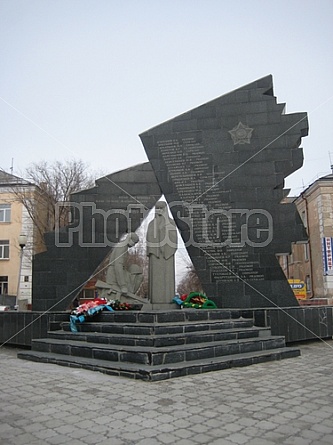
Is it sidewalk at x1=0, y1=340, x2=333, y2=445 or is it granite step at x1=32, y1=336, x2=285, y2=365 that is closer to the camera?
sidewalk at x1=0, y1=340, x2=333, y2=445

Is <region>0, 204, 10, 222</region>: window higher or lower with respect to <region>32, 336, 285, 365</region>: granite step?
higher

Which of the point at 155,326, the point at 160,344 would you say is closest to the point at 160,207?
the point at 155,326

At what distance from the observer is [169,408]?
4465mm

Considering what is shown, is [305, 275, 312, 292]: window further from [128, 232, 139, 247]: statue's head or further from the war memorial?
[128, 232, 139, 247]: statue's head

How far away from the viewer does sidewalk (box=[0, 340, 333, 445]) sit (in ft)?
12.0

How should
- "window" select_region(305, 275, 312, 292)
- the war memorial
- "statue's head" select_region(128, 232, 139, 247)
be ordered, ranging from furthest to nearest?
"window" select_region(305, 275, 312, 292) < "statue's head" select_region(128, 232, 139, 247) < the war memorial

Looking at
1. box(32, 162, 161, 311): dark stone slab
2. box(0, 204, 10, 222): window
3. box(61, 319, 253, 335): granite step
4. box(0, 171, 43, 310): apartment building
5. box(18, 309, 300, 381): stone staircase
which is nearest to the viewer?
box(18, 309, 300, 381): stone staircase

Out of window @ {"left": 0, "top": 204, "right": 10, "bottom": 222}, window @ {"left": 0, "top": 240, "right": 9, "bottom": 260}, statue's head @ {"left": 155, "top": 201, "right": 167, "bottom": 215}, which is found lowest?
statue's head @ {"left": 155, "top": 201, "right": 167, "bottom": 215}

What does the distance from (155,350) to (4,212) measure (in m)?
27.2

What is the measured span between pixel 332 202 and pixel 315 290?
18.7 ft

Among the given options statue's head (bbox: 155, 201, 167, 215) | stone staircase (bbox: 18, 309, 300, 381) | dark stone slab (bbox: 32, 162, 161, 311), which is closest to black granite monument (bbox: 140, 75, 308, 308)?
dark stone slab (bbox: 32, 162, 161, 311)

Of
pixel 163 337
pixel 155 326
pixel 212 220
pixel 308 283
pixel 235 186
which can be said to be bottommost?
pixel 163 337

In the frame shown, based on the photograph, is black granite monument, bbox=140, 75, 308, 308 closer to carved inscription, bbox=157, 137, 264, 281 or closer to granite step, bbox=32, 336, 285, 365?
carved inscription, bbox=157, 137, 264, 281

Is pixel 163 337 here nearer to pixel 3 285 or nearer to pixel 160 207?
pixel 160 207
